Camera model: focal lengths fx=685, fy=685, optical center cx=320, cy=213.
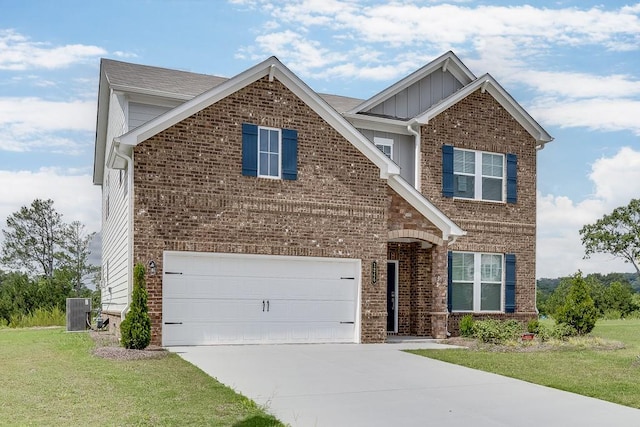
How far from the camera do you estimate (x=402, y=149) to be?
2117cm

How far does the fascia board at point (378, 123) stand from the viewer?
20562 mm

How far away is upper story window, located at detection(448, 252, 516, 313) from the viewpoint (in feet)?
68.6

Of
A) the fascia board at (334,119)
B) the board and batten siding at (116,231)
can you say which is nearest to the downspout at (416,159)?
the fascia board at (334,119)

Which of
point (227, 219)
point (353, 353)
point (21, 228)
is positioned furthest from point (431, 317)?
point (21, 228)

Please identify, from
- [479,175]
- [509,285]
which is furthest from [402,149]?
[509,285]

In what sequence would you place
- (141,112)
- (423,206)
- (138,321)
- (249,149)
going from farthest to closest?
1. (423,206)
2. (141,112)
3. (249,149)
4. (138,321)

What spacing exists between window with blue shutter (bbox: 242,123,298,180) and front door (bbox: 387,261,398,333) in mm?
5091

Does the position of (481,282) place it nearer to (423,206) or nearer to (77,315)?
(423,206)

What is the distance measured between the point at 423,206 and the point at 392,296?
330 centimetres

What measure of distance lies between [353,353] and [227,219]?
4.30 m

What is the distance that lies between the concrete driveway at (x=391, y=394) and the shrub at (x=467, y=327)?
554 cm

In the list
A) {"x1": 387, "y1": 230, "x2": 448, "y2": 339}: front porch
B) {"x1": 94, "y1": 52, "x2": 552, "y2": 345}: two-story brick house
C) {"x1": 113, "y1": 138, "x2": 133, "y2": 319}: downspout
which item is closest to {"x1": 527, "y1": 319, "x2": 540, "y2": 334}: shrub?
{"x1": 94, "y1": 52, "x2": 552, "y2": 345}: two-story brick house

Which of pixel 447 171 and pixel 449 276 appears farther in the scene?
pixel 447 171

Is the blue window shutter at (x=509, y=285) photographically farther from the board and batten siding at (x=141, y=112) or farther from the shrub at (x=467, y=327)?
the board and batten siding at (x=141, y=112)
